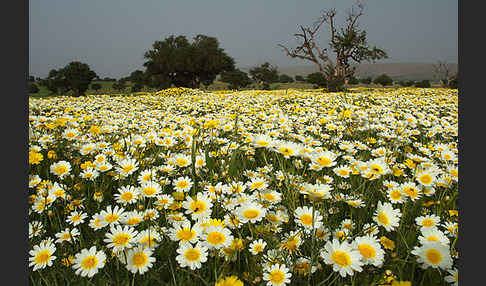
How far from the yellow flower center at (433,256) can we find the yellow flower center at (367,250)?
26cm

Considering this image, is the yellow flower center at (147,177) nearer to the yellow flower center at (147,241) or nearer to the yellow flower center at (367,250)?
the yellow flower center at (147,241)

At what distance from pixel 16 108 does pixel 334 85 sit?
922 inches

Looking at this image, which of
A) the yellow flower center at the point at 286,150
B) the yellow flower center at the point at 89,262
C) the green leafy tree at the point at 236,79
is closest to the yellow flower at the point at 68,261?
the yellow flower center at the point at 89,262

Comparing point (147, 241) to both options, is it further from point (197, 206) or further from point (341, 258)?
point (341, 258)

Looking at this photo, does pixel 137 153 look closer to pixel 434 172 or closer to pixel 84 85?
pixel 434 172

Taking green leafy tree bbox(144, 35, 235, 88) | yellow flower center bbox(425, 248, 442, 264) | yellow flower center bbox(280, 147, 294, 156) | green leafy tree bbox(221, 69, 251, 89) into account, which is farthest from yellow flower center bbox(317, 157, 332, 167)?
green leafy tree bbox(221, 69, 251, 89)

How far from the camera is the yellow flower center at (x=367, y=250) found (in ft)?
3.63

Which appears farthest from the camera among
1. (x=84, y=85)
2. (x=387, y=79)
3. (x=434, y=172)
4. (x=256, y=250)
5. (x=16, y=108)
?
(x=387, y=79)

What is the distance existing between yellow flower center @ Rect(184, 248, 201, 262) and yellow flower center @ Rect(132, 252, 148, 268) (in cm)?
18

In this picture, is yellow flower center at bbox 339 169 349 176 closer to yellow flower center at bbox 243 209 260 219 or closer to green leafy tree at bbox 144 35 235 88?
yellow flower center at bbox 243 209 260 219

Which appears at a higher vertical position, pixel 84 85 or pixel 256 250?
pixel 84 85

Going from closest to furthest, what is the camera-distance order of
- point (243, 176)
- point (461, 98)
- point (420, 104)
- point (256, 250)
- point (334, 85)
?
1. point (461, 98)
2. point (256, 250)
3. point (243, 176)
4. point (420, 104)
5. point (334, 85)

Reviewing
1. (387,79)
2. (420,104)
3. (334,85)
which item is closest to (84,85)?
(334,85)

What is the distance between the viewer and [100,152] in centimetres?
278
